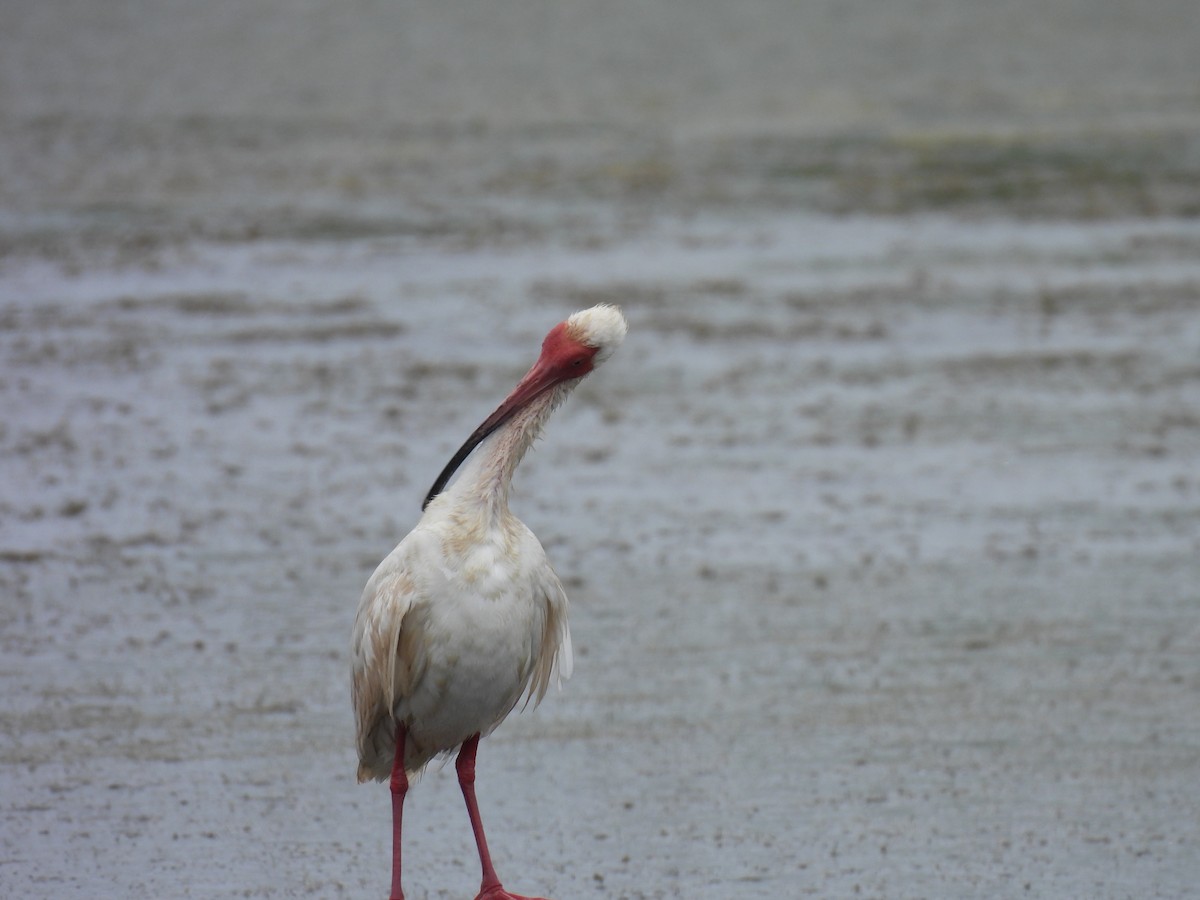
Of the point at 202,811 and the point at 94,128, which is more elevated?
the point at 202,811

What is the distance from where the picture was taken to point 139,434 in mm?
10625

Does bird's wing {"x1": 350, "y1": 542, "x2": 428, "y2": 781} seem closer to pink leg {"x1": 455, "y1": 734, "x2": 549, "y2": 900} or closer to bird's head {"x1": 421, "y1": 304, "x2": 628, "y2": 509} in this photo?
pink leg {"x1": 455, "y1": 734, "x2": 549, "y2": 900}

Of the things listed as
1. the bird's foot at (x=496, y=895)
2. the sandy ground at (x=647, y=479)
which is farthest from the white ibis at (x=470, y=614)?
the sandy ground at (x=647, y=479)

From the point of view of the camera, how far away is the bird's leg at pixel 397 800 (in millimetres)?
5352

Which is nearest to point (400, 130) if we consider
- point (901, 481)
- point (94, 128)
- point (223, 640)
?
point (94, 128)

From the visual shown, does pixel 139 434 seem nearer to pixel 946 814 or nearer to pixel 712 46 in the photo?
pixel 946 814

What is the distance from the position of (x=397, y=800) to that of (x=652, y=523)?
12.8ft

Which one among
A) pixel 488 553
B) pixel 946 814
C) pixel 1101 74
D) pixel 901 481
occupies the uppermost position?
pixel 488 553

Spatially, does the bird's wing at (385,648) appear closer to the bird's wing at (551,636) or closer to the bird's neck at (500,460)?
the bird's neck at (500,460)

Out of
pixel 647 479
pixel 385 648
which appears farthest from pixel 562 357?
pixel 647 479

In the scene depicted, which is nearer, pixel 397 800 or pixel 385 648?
pixel 385 648

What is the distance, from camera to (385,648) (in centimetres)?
543

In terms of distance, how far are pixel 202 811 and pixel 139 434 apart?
15.7 feet

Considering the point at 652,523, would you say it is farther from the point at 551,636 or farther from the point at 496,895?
the point at 496,895
